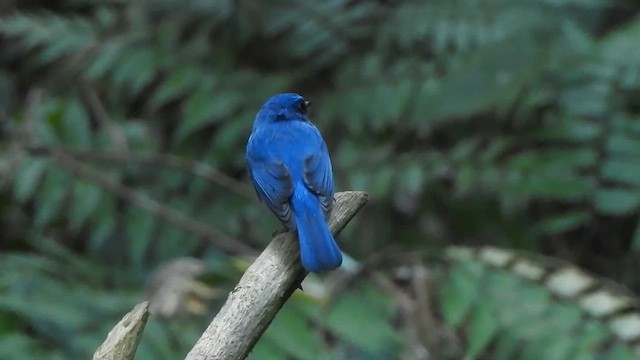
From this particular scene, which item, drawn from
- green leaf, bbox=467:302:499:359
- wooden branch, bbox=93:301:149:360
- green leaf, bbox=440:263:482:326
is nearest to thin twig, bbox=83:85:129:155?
green leaf, bbox=440:263:482:326

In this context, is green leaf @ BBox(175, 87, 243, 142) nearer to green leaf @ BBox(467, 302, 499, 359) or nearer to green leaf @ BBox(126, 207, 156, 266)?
green leaf @ BBox(126, 207, 156, 266)

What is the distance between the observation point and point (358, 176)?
3689mm

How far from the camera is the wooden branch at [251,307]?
1497 millimetres

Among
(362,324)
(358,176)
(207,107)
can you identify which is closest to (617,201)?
(358,176)

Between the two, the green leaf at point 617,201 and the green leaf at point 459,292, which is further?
the green leaf at point 617,201

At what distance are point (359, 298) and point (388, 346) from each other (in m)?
0.19

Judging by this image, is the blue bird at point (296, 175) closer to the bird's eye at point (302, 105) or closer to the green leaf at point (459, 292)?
the bird's eye at point (302, 105)

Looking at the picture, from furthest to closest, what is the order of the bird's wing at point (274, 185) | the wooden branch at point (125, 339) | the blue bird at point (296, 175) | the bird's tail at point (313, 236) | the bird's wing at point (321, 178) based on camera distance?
the bird's wing at point (274, 185) < the bird's wing at point (321, 178) < the blue bird at point (296, 175) < the bird's tail at point (313, 236) < the wooden branch at point (125, 339)

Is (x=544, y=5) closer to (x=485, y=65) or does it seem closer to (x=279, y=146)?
(x=485, y=65)

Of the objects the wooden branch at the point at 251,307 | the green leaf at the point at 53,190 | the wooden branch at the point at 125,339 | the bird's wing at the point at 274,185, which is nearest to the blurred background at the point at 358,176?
the green leaf at the point at 53,190

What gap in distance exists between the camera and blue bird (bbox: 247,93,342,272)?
6.38 feet

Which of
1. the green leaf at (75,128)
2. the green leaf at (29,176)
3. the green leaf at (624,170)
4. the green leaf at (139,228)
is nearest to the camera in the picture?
the green leaf at (624,170)

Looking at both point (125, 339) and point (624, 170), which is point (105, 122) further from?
point (125, 339)

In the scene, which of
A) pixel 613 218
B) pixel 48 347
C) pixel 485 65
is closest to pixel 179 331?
pixel 48 347
